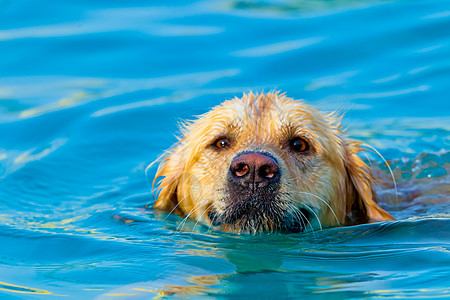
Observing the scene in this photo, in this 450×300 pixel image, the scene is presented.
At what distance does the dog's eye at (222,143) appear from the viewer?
19.0 feet

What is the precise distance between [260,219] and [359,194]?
113cm

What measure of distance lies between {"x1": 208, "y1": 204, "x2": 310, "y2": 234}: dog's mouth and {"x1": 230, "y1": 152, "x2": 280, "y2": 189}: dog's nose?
0.69 ft

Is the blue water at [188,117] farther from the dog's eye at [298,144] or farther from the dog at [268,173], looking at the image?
the dog's eye at [298,144]

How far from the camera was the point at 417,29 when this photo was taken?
441 inches

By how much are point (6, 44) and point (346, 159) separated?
7.00 meters

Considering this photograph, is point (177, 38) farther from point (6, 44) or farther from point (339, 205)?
point (339, 205)

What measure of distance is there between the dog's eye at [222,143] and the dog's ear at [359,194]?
1051 mm

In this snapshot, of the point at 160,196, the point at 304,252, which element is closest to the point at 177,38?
the point at 160,196

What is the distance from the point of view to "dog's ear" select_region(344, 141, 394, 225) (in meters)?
5.96

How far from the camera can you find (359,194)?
20.0ft

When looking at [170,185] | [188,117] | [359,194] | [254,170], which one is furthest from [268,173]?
[188,117]

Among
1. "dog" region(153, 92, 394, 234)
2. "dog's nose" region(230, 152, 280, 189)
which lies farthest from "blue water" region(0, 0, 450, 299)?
"dog's nose" region(230, 152, 280, 189)

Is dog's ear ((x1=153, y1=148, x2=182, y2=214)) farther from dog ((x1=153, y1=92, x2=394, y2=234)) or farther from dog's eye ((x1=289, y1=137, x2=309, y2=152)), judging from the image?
dog's eye ((x1=289, y1=137, x2=309, y2=152))

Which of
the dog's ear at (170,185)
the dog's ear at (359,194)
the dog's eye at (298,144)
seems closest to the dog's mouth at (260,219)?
the dog's eye at (298,144)
